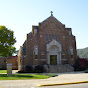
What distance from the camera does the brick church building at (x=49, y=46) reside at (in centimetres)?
3866

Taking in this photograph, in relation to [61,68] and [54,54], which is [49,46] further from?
[61,68]

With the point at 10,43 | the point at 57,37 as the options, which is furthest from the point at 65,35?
the point at 10,43

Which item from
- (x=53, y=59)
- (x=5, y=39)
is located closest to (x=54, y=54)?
(x=53, y=59)

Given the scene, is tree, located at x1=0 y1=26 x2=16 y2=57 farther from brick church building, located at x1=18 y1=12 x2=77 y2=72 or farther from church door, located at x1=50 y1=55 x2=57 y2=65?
church door, located at x1=50 y1=55 x2=57 y2=65

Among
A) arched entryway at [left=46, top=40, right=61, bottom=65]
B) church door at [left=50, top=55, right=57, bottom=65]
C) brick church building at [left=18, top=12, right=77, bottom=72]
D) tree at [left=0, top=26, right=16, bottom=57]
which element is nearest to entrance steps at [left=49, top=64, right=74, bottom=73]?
brick church building at [left=18, top=12, right=77, bottom=72]

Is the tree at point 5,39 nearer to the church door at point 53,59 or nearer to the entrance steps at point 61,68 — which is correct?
the entrance steps at point 61,68

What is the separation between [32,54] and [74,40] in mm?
12321

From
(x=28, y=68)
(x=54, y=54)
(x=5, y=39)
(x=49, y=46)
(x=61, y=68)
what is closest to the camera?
(x=5, y=39)

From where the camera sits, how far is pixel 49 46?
3912 cm

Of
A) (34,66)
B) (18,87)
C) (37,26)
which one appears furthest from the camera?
(37,26)

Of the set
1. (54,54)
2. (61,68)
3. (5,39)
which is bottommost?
(61,68)

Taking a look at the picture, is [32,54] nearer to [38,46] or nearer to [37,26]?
[38,46]

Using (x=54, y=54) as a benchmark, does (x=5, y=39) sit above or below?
above

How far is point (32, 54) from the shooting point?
→ 38.7 metres
